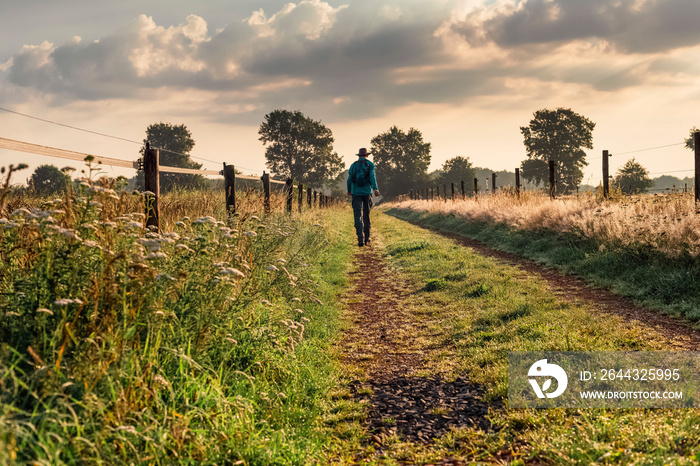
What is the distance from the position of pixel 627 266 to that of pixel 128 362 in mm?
7770

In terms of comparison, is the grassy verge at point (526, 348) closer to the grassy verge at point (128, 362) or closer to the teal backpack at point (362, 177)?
the grassy verge at point (128, 362)

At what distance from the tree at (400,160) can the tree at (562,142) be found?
89.2 ft

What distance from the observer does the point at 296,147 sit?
67625 mm

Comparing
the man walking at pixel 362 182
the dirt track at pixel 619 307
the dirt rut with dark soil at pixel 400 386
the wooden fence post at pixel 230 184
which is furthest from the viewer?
the man walking at pixel 362 182

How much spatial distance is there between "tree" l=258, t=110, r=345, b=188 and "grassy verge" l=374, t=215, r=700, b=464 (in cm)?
5977

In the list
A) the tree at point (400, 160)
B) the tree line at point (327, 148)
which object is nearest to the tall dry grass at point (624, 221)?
the tree line at point (327, 148)

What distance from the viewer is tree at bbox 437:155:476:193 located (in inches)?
3753

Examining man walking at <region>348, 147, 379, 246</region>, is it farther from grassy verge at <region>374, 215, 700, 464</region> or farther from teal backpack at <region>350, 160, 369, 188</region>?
grassy verge at <region>374, 215, 700, 464</region>

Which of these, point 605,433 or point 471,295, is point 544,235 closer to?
point 471,295

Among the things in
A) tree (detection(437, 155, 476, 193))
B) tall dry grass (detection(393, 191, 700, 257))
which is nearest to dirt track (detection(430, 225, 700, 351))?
tall dry grass (detection(393, 191, 700, 257))

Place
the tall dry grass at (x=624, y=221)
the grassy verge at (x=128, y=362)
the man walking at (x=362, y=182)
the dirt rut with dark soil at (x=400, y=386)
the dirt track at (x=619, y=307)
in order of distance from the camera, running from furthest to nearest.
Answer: the man walking at (x=362, y=182)
the tall dry grass at (x=624, y=221)
the dirt track at (x=619, y=307)
the dirt rut with dark soil at (x=400, y=386)
the grassy verge at (x=128, y=362)

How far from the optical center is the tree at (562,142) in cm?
6322

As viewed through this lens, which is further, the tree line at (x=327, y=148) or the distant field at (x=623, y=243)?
the tree line at (x=327, y=148)

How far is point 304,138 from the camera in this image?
6725cm
